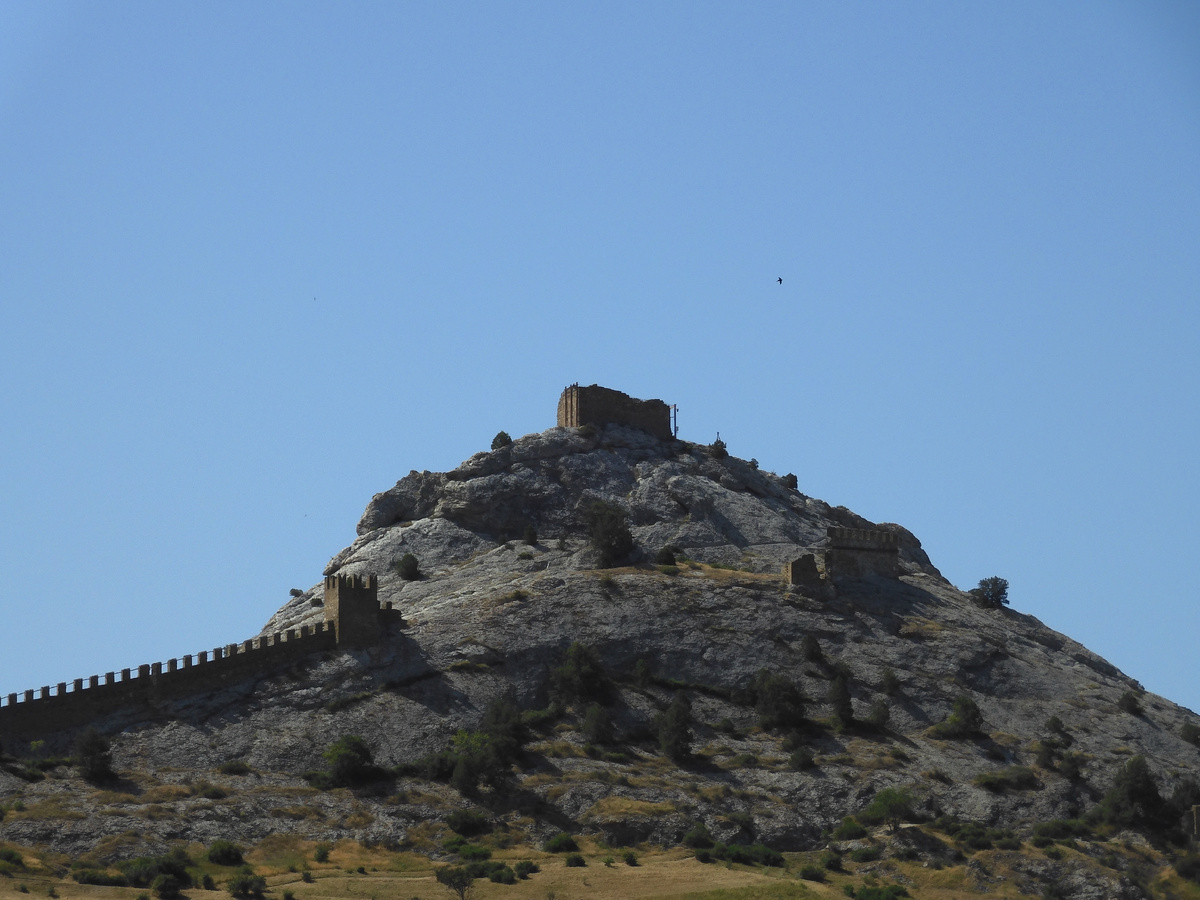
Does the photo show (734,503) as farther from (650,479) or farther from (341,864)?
(341,864)

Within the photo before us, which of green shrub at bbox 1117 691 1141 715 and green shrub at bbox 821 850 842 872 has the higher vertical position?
green shrub at bbox 1117 691 1141 715

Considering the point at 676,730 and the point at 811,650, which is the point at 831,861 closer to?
the point at 676,730

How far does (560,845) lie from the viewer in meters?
91.8

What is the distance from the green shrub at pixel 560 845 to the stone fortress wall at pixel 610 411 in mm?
47339

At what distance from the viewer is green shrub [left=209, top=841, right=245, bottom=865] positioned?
285 ft

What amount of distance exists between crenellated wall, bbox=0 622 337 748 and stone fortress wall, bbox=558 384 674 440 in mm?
34035

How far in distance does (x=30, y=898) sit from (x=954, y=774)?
1782 inches

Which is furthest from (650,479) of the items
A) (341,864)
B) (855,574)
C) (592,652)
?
(341,864)

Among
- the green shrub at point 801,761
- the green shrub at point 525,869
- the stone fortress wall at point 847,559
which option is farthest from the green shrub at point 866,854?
the stone fortress wall at point 847,559

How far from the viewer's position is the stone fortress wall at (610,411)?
447 feet

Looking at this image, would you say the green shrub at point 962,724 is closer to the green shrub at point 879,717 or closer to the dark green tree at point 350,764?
the green shrub at point 879,717

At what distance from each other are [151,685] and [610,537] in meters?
29.9

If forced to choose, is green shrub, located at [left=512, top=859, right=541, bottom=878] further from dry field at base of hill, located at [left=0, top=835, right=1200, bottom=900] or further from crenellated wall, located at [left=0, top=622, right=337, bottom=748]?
crenellated wall, located at [left=0, top=622, right=337, bottom=748]

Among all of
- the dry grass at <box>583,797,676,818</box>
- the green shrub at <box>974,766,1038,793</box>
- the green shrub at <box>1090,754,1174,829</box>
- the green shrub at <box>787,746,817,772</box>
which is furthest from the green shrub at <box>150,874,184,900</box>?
the green shrub at <box>1090,754,1174,829</box>
